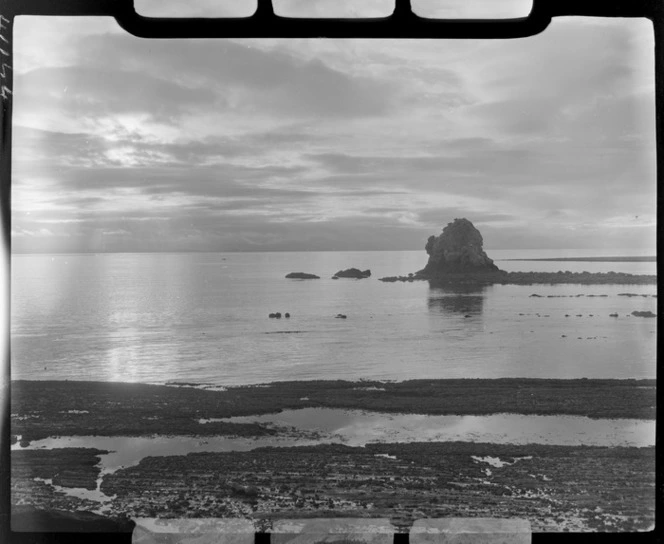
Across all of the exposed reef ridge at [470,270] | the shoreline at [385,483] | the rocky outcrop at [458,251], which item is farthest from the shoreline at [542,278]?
the shoreline at [385,483]

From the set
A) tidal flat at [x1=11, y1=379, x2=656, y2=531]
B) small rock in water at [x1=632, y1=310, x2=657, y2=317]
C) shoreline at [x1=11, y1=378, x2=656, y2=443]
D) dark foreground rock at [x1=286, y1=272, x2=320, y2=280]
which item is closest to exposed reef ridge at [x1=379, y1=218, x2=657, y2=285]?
small rock in water at [x1=632, y1=310, x2=657, y2=317]

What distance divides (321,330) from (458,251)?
8.66m

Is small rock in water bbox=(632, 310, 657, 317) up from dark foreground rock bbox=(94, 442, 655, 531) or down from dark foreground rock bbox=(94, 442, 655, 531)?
up

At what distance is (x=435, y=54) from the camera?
5050 centimetres

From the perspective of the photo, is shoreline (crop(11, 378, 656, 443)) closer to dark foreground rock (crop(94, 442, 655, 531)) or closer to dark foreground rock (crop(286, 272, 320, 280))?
dark foreground rock (crop(94, 442, 655, 531))

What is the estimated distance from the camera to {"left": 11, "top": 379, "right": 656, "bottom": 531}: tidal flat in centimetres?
902

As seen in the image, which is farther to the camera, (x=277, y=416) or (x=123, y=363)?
(x=123, y=363)

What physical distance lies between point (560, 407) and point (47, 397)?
10.4 meters

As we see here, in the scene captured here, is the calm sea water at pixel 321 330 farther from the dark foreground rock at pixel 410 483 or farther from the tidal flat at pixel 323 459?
the dark foreground rock at pixel 410 483

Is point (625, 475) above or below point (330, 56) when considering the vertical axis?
below

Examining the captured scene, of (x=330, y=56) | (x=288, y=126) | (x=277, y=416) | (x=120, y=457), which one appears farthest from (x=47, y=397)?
(x=330, y=56)

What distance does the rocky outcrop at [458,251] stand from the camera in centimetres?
3312

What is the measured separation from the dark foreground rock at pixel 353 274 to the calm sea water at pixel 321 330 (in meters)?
0.81

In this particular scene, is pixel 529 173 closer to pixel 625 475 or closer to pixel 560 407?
pixel 560 407
